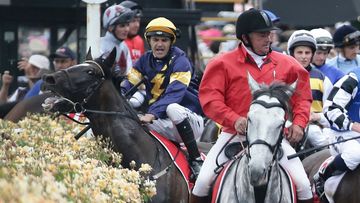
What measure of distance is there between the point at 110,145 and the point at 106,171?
8.45 ft

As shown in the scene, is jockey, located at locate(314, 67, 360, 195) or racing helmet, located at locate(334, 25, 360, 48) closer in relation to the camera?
jockey, located at locate(314, 67, 360, 195)

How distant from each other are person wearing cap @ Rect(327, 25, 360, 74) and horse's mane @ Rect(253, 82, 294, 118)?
5254 mm

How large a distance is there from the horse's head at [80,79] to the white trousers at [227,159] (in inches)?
57.0

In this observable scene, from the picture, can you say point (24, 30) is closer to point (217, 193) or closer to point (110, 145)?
point (110, 145)

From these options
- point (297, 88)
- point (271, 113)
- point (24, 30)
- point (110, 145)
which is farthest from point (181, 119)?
point (24, 30)

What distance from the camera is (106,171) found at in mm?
7969

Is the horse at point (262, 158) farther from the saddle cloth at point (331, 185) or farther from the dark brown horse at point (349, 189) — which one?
the saddle cloth at point (331, 185)

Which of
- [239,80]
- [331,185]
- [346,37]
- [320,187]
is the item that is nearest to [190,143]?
[320,187]

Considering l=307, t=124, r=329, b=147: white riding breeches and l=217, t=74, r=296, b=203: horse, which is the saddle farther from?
l=307, t=124, r=329, b=147: white riding breeches

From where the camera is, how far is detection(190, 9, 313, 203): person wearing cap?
9.41 m

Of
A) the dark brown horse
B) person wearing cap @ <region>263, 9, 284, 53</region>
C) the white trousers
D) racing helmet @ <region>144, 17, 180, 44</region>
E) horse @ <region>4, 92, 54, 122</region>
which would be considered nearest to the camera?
the white trousers

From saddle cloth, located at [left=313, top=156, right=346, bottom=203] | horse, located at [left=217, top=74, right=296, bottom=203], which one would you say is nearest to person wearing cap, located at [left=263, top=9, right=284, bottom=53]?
horse, located at [left=217, top=74, right=296, bottom=203]

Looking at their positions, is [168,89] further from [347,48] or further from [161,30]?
[347,48]

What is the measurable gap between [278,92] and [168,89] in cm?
262
